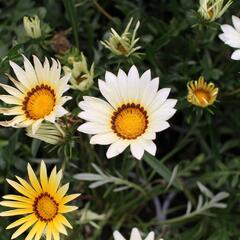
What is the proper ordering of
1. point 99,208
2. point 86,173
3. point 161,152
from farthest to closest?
point 161,152
point 99,208
point 86,173

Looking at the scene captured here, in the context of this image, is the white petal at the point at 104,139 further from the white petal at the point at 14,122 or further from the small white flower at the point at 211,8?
the small white flower at the point at 211,8

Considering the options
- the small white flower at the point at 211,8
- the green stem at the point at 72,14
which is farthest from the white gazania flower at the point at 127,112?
the green stem at the point at 72,14

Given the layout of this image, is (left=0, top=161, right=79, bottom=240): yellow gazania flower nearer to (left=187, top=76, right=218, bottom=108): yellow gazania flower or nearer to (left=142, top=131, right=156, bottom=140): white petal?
(left=142, top=131, right=156, bottom=140): white petal

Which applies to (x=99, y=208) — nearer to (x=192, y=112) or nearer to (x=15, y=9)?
(x=192, y=112)

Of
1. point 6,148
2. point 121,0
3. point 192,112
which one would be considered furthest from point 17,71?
point 121,0

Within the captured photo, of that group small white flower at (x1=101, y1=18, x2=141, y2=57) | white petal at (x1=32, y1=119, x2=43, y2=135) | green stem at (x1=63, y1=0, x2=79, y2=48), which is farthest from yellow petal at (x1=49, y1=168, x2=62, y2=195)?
green stem at (x1=63, y1=0, x2=79, y2=48)

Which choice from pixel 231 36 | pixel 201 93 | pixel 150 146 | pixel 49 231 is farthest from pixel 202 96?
pixel 49 231

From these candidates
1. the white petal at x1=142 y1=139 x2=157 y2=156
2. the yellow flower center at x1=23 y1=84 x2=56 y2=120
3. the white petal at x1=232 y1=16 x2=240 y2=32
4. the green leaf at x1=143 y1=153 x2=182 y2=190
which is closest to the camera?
the white petal at x1=142 y1=139 x2=157 y2=156
